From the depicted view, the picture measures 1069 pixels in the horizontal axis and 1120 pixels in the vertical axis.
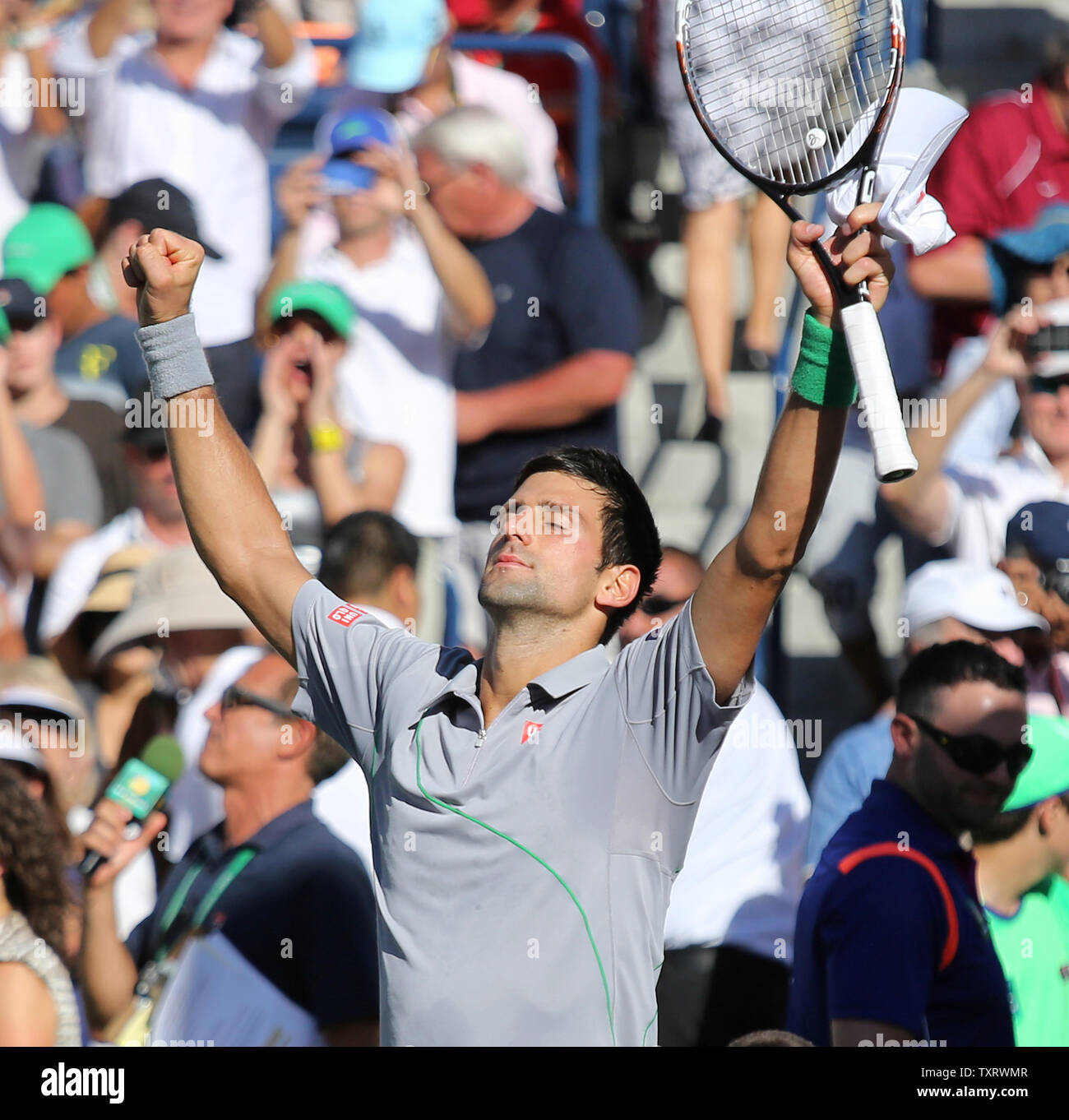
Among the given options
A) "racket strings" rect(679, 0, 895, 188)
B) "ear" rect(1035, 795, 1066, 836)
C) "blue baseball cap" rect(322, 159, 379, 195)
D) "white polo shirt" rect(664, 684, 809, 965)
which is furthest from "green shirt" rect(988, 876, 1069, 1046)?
"blue baseball cap" rect(322, 159, 379, 195)

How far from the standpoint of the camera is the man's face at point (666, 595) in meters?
4.08

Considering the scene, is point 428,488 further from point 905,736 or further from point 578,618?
point 578,618

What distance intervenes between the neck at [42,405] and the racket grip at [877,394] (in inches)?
135

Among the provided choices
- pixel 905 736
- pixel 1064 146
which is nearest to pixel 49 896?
pixel 905 736

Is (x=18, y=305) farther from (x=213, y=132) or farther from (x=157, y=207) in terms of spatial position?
(x=213, y=132)

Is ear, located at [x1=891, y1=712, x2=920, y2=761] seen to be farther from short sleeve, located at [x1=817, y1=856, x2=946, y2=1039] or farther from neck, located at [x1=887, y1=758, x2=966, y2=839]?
short sleeve, located at [x1=817, y1=856, x2=946, y2=1039]

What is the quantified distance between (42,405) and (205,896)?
6.93ft

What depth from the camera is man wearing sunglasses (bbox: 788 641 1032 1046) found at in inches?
120

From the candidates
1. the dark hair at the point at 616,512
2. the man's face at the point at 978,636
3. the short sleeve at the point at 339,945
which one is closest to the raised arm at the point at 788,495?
the dark hair at the point at 616,512

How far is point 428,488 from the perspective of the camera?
4.96 metres

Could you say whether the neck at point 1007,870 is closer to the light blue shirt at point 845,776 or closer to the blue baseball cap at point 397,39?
the light blue shirt at point 845,776

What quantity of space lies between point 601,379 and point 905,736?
1904 mm

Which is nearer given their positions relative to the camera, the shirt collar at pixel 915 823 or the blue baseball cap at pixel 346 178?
the shirt collar at pixel 915 823
